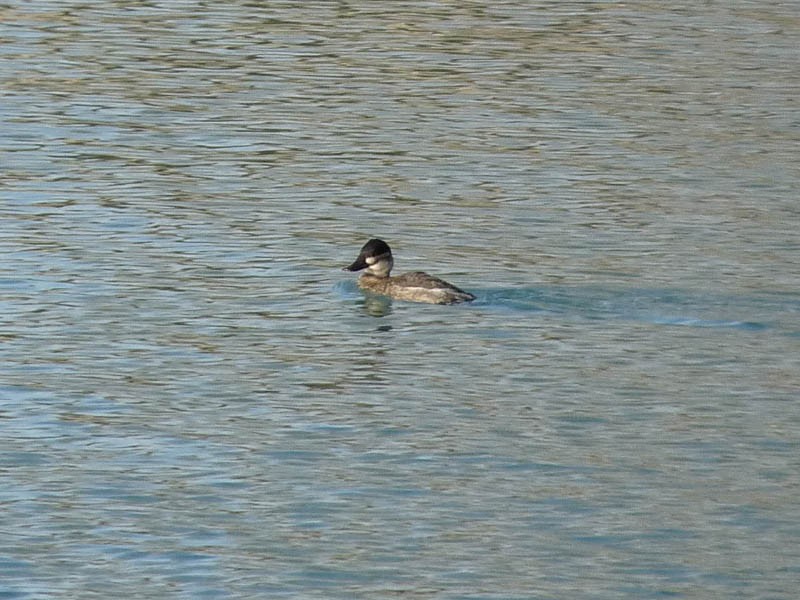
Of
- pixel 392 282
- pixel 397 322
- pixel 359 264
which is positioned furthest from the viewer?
pixel 359 264

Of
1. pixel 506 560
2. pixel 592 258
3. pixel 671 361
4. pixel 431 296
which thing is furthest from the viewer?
pixel 592 258

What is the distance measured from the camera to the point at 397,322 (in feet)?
55.7

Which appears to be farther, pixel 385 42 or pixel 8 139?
pixel 385 42

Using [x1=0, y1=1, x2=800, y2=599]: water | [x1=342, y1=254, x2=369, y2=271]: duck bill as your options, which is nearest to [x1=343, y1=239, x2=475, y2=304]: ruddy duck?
[x1=342, y1=254, x2=369, y2=271]: duck bill

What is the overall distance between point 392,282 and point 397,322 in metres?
0.68

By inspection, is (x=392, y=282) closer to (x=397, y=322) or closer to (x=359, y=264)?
(x=359, y=264)

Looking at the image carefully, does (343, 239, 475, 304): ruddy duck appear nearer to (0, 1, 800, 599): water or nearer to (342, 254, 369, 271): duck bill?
(342, 254, 369, 271): duck bill

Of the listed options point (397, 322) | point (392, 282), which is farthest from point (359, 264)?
point (397, 322)

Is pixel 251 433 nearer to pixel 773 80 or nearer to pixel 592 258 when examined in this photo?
pixel 592 258

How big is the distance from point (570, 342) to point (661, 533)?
169 inches

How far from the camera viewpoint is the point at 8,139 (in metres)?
23.5

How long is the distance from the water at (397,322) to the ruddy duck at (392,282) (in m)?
0.17

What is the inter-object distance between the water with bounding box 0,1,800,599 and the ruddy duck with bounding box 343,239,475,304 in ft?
0.57

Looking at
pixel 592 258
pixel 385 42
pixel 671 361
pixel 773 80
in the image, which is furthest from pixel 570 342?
pixel 385 42
